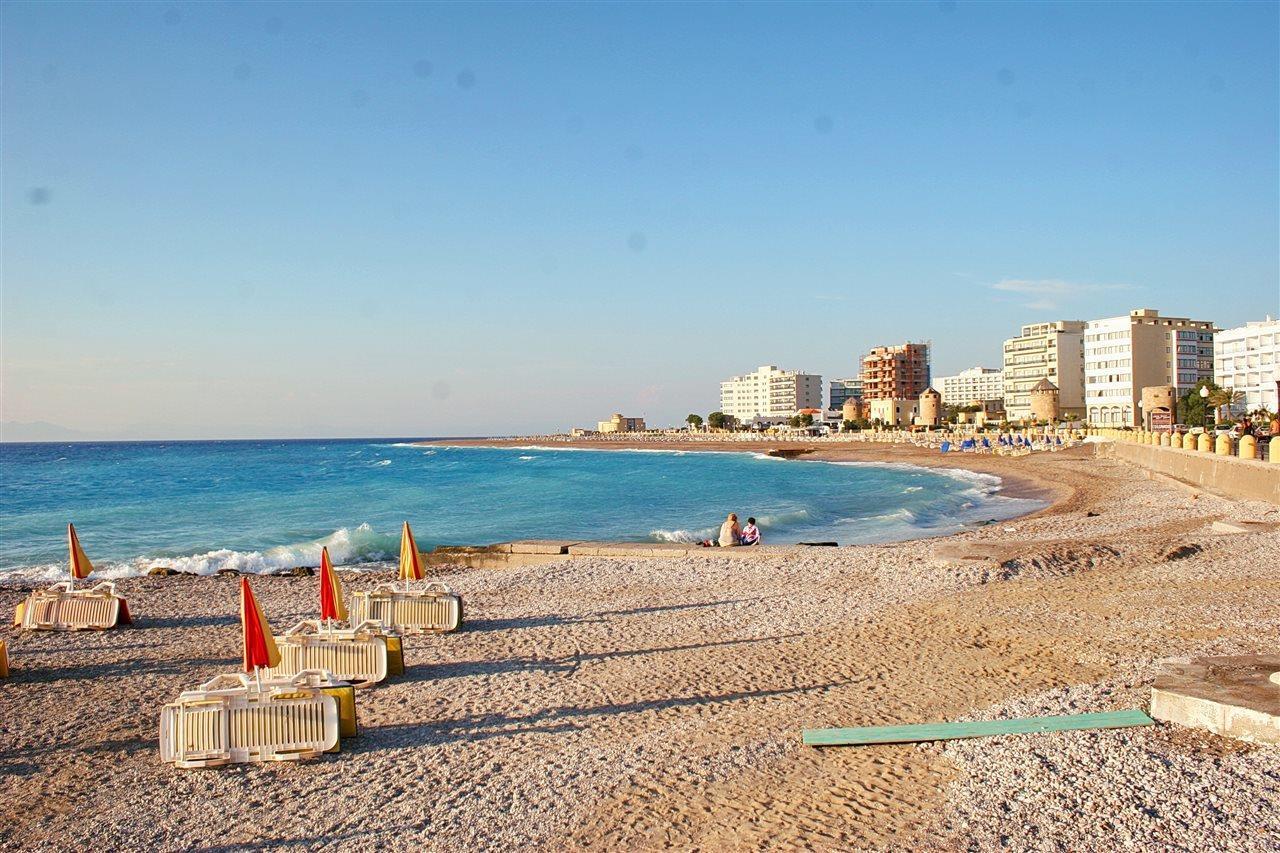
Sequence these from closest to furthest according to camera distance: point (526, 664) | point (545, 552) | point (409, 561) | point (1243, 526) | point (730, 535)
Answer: point (526, 664)
point (409, 561)
point (1243, 526)
point (545, 552)
point (730, 535)

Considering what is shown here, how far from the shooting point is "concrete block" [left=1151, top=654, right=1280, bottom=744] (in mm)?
6305

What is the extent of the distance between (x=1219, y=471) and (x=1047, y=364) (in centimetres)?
10862

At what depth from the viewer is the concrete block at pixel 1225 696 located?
248 inches

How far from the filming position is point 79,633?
12.9m

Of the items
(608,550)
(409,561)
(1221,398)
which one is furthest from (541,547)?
(1221,398)

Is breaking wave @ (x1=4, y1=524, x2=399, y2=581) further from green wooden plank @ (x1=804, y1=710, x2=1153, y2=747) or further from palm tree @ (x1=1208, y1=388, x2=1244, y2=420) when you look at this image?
palm tree @ (x1=1208, y1=388, x2=1244, y2=420)

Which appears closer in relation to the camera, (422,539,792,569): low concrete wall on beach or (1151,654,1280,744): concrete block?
(1151,654,1280,744): concrete block

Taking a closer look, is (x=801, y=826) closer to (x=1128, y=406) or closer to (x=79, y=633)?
(x=79, y=633)

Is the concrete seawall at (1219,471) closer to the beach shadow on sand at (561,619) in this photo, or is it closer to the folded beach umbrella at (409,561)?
the beach shadow on sand at (561,619)

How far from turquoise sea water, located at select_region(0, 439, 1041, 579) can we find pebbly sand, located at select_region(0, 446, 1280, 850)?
10914 mm

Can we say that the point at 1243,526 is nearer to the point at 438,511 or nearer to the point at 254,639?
the point at 254,639

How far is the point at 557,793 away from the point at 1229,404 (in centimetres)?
8953

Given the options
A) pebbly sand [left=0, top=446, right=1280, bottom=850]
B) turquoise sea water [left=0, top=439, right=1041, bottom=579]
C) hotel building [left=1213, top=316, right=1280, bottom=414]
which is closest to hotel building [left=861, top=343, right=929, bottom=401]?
hotel building [left=1213, top=316, right=1280, bottom=414]

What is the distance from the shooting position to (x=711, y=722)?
768cm
